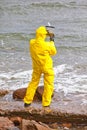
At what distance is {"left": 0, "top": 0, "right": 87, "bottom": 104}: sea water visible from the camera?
42.8ft

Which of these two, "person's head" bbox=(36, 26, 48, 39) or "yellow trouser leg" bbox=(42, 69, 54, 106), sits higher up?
"person's head" bbox=(36, 26, 48, 39)

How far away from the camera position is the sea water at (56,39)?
42.8ft

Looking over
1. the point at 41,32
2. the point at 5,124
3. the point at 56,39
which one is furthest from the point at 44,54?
the point at 56,39

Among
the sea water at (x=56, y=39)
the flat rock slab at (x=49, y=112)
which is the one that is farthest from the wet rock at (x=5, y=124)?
the sea water at (x=56, y=39)

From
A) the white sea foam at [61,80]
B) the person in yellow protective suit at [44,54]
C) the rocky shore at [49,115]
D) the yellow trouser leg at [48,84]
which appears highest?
the person in yellow protective suit at [44,54]

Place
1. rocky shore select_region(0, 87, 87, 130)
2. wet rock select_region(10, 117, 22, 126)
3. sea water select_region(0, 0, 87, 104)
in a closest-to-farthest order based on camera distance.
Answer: wet rock select_region(10, 117, 22, 126), rocky shore select_region(0, 87, 87, 130), sea water select_region(0, 0, 87, 104)

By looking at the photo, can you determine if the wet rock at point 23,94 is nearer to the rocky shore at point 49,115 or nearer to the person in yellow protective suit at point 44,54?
the rocky shore at point 49,115

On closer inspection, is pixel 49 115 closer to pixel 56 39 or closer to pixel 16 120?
pixel 16 120

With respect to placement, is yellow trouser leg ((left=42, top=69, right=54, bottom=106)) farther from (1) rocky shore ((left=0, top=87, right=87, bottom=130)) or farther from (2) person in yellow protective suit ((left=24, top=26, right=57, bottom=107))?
(1) rocky shore ((left=0, top=87, right=87, bottom=130))

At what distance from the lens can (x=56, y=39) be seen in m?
19.8

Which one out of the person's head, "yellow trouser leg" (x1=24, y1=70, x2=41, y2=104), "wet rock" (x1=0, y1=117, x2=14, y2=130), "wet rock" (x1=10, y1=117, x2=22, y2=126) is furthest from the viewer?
"yellow trouser leg" (x1=24, y1=70, x2=41, y2=104)

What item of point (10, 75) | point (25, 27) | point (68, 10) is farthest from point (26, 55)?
point (68, 10)

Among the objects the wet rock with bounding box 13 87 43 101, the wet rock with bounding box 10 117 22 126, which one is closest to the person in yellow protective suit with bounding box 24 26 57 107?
the wet rock with bounding box 10 117 22 126

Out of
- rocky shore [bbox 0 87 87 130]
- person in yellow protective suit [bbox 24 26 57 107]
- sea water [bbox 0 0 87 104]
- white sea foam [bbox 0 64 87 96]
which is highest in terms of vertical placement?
person in yellow protective suit [bbox 24 26 57 107]
